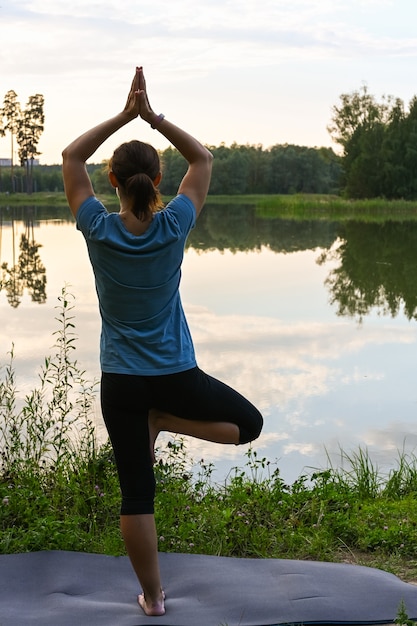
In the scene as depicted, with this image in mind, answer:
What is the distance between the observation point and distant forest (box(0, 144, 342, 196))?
7025 centimetres

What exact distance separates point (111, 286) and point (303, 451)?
146 inches

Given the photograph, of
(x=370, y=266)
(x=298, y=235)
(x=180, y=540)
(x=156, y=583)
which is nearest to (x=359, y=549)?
(x=180, y=540)

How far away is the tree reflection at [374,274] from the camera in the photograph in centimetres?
1351

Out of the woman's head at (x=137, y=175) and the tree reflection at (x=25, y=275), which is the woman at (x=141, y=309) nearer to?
the woman's head at (x=137, y=175)

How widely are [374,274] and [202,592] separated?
14.1 m

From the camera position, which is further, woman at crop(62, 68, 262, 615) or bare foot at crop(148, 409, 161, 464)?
bare foot at crop(148, 409, 161, 464)

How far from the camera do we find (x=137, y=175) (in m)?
2.90

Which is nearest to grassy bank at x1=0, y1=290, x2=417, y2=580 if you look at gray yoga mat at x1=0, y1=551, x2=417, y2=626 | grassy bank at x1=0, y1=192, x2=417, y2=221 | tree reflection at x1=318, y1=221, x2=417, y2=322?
gray yoga mat at x1=0, y1=551, x2=417, y2=626

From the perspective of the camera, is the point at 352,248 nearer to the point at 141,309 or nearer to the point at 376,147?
the point at 141,309

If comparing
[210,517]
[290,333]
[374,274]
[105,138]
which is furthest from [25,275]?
[105,138]

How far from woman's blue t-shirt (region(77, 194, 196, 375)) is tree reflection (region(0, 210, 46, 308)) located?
8444 millimetres

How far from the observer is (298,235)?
2811 centimetres

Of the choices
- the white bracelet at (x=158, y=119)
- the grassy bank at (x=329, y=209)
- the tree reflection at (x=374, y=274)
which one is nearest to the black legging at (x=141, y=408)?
the white bracelet at (x=158, y=119)

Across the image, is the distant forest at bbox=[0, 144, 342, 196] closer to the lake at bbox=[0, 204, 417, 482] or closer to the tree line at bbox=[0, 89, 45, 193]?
the tree line at bbox=[0, 89, 45, 193]
